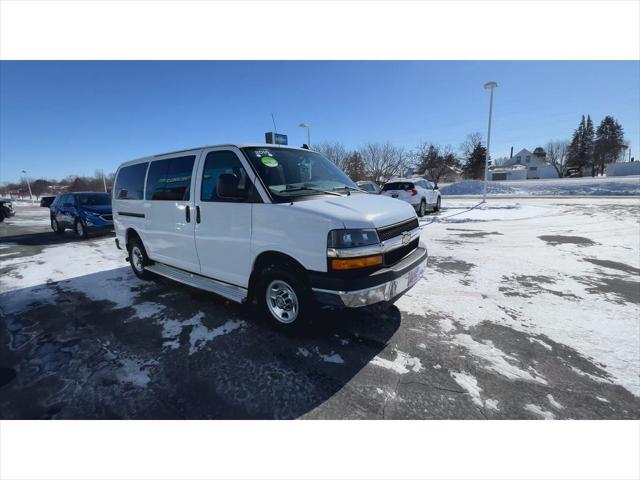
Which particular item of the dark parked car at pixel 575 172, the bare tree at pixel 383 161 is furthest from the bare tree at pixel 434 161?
the dark parked car at pixel 575 172

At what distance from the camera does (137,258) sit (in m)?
5.44

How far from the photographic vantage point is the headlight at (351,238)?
2650 mm

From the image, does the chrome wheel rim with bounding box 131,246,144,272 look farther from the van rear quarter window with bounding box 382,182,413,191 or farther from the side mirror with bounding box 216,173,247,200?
the van rear quarter window with bounding box 382,182,413,191

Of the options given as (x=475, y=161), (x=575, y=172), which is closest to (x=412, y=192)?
(x=475, y=161)

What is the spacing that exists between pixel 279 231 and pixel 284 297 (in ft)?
2.57

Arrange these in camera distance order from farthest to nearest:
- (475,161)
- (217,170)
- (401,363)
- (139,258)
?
→ (475,161)
(139,258)
(217,170)
(401,363)

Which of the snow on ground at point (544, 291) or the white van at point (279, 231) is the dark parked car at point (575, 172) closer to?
the snow on ground at point (544, 291)

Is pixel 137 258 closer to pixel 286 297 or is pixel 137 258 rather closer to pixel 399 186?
pixel 286 297

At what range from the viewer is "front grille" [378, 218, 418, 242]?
113 inches

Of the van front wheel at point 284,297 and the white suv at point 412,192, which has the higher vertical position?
the white suv at point 412,192

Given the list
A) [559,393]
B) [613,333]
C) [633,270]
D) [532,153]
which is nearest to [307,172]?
[559,393]

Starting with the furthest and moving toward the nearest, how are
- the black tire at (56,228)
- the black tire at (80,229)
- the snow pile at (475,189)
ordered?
the snow pile at (475,189) → the black tire at (56,228) → the black tire at (80,229)

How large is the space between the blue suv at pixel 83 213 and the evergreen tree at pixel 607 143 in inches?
3256

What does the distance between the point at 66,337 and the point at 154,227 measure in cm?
191
